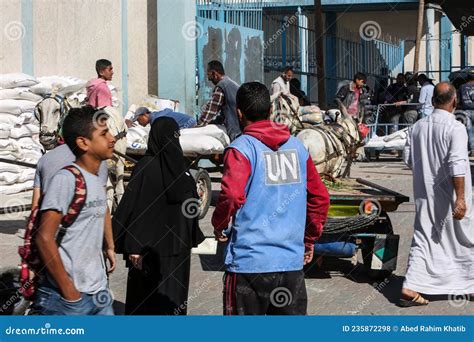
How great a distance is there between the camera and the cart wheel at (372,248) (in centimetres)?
871

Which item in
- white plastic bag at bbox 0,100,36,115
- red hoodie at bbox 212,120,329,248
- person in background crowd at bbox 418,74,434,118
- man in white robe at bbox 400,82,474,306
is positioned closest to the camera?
red hoodie at bbox 212,120,329,248

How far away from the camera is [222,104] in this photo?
12719 millimetres

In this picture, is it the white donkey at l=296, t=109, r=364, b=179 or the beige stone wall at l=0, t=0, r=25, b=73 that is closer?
the white donkey at l=296, t=109, r=364, b=179

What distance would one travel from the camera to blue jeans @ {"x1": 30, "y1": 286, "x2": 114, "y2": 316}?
14.7 ft

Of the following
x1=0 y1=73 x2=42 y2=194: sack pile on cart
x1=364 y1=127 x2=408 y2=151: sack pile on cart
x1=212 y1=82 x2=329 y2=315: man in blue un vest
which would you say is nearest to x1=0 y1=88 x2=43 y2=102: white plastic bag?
x1=0 y1=73 x2=42 y2=194: sack pile on cart

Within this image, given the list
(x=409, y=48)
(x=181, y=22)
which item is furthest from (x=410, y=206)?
(x=409, y=48)

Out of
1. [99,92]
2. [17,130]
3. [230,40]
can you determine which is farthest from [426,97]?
[99,92]

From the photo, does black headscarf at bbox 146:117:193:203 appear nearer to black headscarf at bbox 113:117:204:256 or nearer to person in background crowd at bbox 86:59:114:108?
black headscarf at bbox 113:117:204:256

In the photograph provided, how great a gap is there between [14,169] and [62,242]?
1014 centimetres

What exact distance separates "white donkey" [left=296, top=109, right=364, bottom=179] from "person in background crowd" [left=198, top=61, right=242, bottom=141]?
6.93 ft

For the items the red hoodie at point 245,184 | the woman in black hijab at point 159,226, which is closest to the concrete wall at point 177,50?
the woman in black hijab at point 159,226

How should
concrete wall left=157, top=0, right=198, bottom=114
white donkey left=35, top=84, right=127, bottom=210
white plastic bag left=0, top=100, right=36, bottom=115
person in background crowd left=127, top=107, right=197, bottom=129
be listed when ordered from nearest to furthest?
1. white donkey left=35, top=84, right=127, bottom=210
2. person in background crowd left=127, top=107, right=197, bottom=129
3. white plastic bag left=0, top=100, right=36, bottom=115
4. concrete wall left=157, top=0, right=198, bottom=114

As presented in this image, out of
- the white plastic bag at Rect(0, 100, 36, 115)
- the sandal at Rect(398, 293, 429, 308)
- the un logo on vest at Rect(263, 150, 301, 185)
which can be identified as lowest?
the sandal at Rect(398, 293, 429, 308)

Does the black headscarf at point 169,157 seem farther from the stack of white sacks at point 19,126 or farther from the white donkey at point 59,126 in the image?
the stack of white sacks at point 19,126
